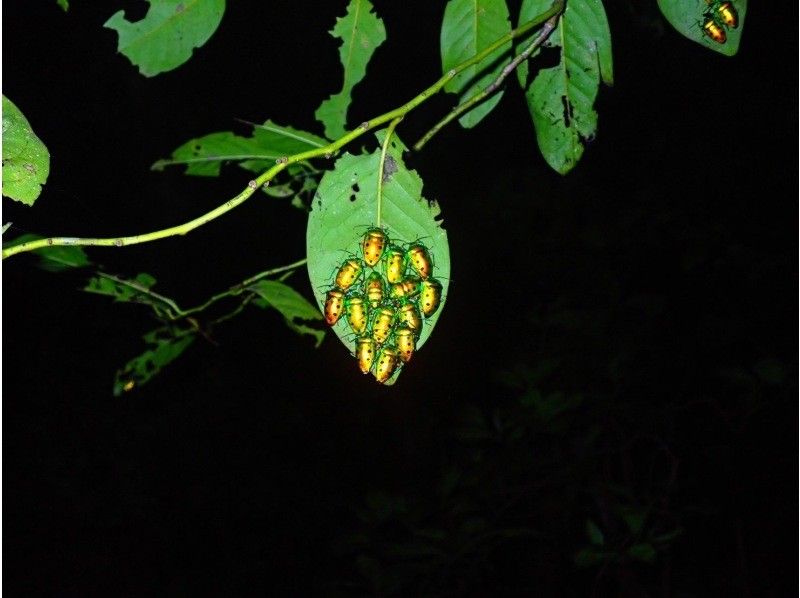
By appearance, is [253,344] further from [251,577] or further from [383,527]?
[383,527]

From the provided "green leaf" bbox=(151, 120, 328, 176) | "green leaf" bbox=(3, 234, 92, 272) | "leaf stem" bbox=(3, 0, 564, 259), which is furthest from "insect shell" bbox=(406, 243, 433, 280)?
"green leaf" bbox=(3, 234, 92, 272)

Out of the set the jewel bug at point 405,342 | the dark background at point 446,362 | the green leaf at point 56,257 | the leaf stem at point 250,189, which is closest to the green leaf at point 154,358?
the green leaf at point 56,257

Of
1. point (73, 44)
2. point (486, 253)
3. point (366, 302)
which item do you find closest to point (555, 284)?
point (486, 253)

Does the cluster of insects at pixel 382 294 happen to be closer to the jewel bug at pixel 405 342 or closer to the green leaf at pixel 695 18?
the jewel bug at pixel 405 342

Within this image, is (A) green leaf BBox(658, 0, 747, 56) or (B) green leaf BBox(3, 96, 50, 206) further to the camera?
(A) green leaf BBox(658, 0, 747, 56)

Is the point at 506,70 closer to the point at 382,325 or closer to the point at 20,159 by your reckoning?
the point at 382,325

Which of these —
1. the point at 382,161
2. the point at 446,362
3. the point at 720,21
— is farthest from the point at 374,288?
the point at 446,362

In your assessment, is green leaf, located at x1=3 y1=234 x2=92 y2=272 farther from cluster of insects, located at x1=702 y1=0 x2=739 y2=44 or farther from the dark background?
cluster of insects, located at x1=702 y1=0 x2=739 y2=44
